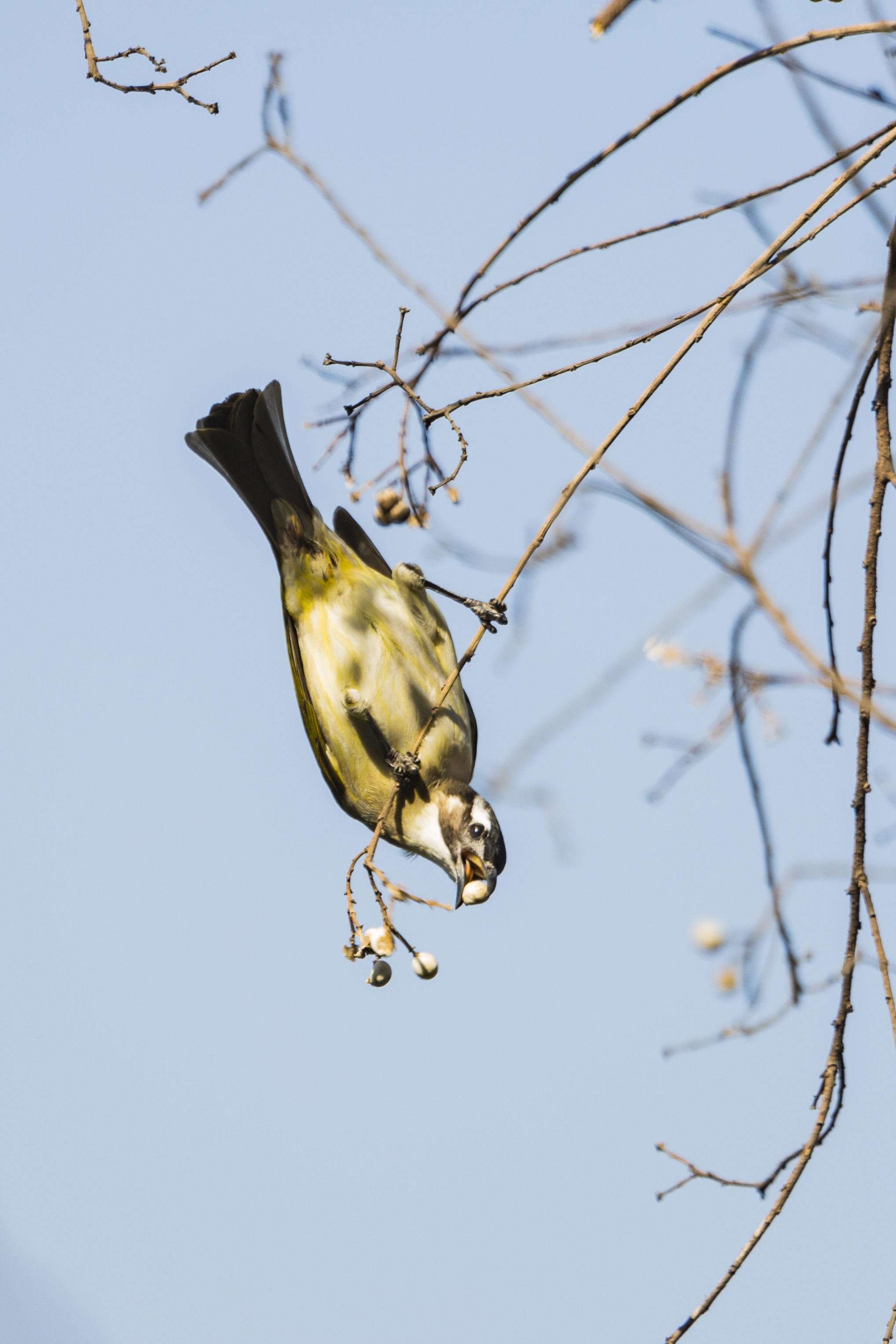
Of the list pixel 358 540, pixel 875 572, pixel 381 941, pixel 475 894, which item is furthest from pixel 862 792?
pixel 358 540

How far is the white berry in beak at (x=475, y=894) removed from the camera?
4.16m

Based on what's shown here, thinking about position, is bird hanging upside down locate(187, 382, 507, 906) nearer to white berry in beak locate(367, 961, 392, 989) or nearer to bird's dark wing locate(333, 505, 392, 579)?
bird's dark wing locate(333, 505, 392, 579)

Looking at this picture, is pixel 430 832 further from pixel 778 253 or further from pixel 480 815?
pixel 778 253

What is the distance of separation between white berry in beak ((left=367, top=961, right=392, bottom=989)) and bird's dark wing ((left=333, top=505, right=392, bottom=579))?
6.27ft

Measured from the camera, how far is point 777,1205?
234 centimetres

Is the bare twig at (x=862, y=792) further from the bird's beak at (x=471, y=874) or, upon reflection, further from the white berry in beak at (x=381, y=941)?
the bird's beak at (x=471, y=874)

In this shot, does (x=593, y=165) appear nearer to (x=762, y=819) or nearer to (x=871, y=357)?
(x=871, y=357)

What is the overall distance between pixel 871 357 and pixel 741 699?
0.83 metres

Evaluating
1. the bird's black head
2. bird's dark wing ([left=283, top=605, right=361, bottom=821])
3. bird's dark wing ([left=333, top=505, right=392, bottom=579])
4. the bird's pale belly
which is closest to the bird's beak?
the bird's black head

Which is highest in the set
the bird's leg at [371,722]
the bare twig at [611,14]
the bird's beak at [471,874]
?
the bird's leg at [371,722]

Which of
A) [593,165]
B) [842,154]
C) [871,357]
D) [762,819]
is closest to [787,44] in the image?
[842,154]

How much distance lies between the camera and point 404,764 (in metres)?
3.42

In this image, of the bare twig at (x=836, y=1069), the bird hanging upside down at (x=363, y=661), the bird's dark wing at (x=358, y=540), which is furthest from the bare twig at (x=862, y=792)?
the bird's dark wing at (x=358, y=540)

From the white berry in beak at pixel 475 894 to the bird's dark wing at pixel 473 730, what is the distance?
0.51m
